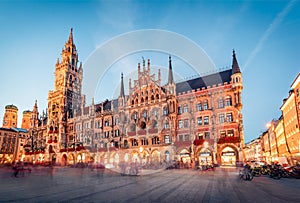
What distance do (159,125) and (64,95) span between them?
42062mm

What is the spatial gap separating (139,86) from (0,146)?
81.0 metres

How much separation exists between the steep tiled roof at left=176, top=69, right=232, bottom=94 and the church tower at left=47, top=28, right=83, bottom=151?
131ft

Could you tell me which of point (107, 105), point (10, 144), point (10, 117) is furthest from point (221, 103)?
point (10, 117)

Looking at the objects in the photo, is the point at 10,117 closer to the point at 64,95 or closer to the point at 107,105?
the point at 64,95

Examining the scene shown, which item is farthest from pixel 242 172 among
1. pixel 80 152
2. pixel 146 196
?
pixel 80 152

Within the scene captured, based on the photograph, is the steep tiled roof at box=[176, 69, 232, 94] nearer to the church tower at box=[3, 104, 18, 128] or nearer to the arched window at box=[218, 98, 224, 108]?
the arched window at box=[218, 98, 224, 108]

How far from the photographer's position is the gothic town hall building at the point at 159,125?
39.2 metres

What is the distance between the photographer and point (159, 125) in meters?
45.1

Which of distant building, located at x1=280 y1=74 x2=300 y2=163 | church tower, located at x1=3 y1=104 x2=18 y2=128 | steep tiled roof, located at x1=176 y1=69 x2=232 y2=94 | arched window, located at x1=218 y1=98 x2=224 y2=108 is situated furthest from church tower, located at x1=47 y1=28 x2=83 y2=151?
church tower, located at x1=3 y1=104 x2=18 y2=128

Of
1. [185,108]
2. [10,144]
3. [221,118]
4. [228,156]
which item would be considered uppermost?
[185,108]

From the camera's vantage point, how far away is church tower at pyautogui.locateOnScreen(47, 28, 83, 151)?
67.1 meters

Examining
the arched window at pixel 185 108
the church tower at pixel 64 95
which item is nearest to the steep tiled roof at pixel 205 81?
the arched window at pixel 185 108

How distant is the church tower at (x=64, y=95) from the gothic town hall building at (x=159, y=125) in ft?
1.23

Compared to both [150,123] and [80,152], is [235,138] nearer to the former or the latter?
[150,123]
